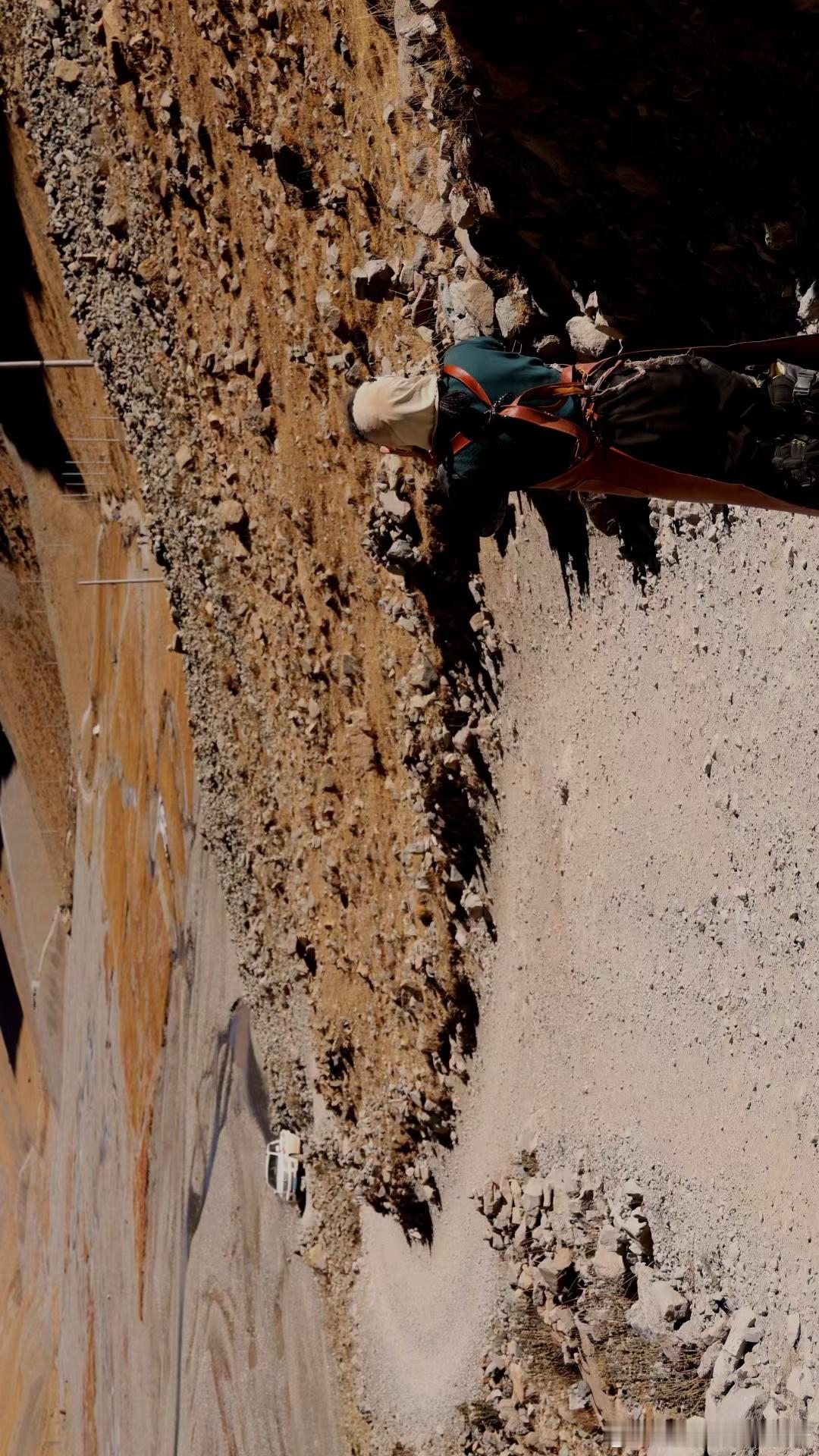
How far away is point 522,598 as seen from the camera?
691cm

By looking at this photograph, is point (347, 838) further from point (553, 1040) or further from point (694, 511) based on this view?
point (694, 511)

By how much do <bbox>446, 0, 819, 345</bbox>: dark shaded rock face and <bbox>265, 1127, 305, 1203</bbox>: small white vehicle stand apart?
7.83m

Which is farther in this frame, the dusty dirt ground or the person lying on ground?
the dusty dirt ground

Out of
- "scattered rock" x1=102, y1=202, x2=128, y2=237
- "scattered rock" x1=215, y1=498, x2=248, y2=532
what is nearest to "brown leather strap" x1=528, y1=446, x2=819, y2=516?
"scattered rock" x1=215, y1=498, x2=248, y2=532

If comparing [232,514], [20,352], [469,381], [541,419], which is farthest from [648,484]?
[20,352]

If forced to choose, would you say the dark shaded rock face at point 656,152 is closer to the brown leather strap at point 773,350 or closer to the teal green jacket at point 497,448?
the brown leather strap at point 773,350

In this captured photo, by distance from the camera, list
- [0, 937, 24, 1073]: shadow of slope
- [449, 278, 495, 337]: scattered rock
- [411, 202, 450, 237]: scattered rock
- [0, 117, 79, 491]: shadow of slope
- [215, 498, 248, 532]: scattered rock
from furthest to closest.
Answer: [0, 937, 24, 1073]: shadow of slope
[0, 117, 79, 491]: shadow of slope
[215, 498, 248, 532]: scattered rock
[411, 202, 450, 237]: scattered rock
[449, 278, 495, 337]: scattered rock

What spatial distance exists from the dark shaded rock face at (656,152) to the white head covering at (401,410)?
1615mm

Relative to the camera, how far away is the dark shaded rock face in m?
4.56

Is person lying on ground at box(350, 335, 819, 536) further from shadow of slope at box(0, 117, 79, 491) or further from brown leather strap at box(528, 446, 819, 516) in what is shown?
shadow of slope at box(0, 117, 79, 491)

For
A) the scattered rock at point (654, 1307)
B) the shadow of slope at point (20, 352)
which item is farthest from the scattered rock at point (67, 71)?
the scattered rock at point (654, 1307)

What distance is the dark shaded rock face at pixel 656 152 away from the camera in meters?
4.56

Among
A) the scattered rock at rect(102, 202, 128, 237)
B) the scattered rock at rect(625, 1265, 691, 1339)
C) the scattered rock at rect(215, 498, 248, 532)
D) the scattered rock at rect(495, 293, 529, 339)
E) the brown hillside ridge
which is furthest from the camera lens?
the scattered rock at rect(102, 202, 128, 237)

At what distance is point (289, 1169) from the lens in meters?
10.9
